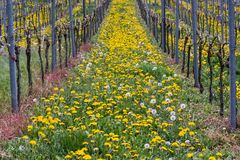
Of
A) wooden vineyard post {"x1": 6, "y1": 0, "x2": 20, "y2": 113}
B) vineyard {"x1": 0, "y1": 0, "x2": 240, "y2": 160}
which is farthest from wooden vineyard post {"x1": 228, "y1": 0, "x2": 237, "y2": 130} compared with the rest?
wooden vineyard post {"x1": 6, "y1": 0, "x2": 20, "y2": 113}

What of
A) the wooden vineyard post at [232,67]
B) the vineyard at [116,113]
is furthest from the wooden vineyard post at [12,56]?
the wooden vineyard post at [232,67]

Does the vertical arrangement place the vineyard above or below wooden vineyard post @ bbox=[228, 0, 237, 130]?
below

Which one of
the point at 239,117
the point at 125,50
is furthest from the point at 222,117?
the point at 125,50

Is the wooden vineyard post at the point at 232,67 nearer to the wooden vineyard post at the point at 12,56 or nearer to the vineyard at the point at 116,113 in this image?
the vineyard at the point at 116,113

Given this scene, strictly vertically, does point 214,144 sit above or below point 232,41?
below

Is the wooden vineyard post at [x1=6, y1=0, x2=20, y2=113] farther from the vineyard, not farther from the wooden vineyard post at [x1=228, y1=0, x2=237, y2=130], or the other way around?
the wooden vineyard post at [x1=228, y1=0, x2=237, y2=130]

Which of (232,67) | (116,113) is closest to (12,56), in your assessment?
(116,113)

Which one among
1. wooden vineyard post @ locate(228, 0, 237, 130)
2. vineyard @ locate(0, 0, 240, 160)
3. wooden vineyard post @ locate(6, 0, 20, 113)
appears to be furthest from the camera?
wooden vineyard post @ locate(6, 0, 20, 113)

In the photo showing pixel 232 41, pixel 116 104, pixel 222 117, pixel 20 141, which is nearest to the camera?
pixel 20 141

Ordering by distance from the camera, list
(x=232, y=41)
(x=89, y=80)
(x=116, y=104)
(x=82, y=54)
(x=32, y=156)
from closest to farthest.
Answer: (x=32, y=156) < (x=232, y=41) < (x=116, y=104) < (x=89, y=80) < (x=82, y=54)

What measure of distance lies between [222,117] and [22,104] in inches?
Result: 161

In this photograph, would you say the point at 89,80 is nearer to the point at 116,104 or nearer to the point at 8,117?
the point at 116,104

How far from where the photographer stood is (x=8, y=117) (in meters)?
8.04

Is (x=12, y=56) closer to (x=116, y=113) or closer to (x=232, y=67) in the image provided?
(x=116, y=113)
